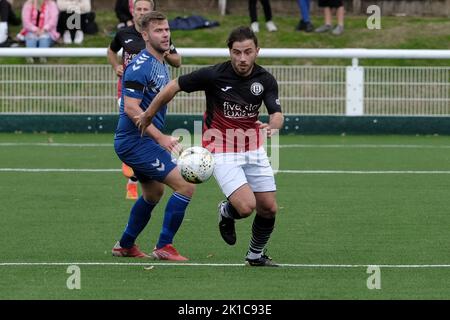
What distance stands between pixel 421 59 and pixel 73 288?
14.4 meters

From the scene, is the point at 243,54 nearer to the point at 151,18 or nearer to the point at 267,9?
the point at 151,18

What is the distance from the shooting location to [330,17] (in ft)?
85.5

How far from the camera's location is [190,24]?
2612 cm

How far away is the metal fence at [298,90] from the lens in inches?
832

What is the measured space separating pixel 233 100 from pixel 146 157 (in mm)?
903

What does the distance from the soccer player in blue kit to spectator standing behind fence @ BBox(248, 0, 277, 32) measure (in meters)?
15.4

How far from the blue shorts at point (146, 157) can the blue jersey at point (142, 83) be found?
2.7 inches

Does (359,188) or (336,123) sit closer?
(359,188)

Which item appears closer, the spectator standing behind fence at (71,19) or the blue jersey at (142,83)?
the blue jersey at (142,83)

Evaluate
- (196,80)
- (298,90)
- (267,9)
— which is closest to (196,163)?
(196,80)

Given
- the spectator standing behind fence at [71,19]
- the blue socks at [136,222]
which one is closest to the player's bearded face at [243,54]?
the blue socks at [136,222]

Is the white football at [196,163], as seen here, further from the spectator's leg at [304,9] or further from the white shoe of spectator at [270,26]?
the white shoe of spectator at [270,26]

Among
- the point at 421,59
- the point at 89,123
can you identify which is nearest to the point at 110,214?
the point at 89,123

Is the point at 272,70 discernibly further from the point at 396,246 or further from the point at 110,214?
the point at 396,246
